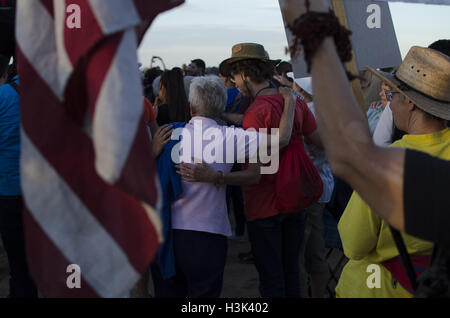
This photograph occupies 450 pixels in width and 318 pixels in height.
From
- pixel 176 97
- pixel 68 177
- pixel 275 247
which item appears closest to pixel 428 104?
pixel 68 177

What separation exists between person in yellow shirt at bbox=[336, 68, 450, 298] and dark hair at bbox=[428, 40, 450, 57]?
1473 mm

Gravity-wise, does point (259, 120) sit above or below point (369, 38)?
below

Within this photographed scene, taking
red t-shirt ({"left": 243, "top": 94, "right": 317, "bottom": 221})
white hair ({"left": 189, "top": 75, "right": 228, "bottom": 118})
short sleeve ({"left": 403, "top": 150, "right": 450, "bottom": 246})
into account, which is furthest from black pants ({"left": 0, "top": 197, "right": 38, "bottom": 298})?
short sleeve ({"left": 403, "top": 150, "right": 450, "bottom": 246})

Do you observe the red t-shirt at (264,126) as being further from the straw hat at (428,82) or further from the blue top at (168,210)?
the straw hat at (428,82)

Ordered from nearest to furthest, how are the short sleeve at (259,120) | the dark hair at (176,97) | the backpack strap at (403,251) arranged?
the backpack strap at (403,251) < the short sleeve at (259,120) < the dark hair at (176,97)

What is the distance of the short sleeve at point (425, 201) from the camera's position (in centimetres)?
144

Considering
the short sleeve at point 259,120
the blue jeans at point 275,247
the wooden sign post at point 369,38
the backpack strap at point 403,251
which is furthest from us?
the blue jeans at point 275,247

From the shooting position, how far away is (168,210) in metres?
3.31

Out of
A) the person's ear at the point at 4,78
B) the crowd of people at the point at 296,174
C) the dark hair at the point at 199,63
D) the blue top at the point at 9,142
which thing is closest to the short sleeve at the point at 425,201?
the crowd of people at the point at 296,174

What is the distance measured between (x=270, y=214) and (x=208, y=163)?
70 centimetres

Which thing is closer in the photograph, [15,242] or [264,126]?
[264,126]

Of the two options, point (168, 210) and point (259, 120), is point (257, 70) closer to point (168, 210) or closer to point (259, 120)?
point (259, 120)

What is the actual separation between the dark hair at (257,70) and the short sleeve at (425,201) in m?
2.71
